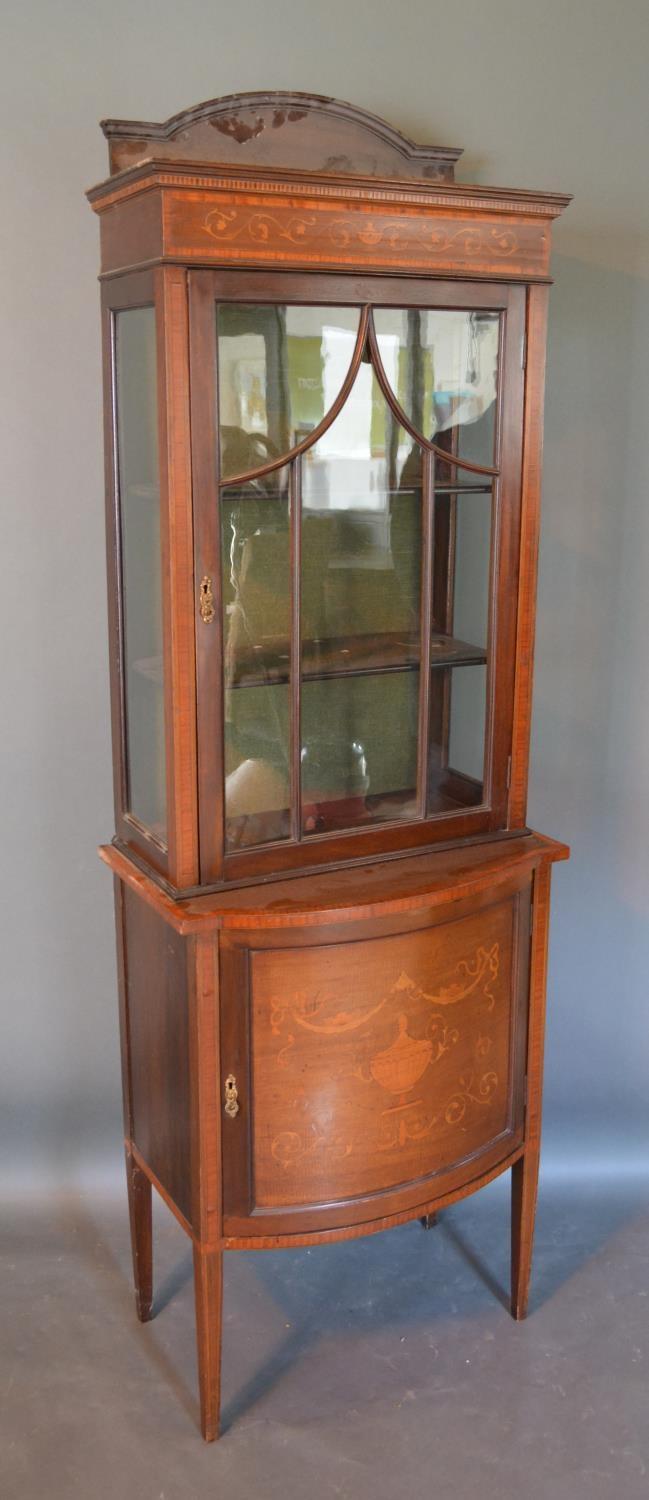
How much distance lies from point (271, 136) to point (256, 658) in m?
0.75

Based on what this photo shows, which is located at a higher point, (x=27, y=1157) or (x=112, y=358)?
(x=112, y=358)

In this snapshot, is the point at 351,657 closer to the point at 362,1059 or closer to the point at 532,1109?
the point at 362,1059

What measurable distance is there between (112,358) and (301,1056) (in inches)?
35.7

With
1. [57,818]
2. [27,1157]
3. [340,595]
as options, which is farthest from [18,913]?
[340,595]

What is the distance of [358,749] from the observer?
5.94 ft

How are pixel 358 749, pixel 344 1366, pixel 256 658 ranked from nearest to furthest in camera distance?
pixel 256 658 → pixel 358 749 → pixel 344 1366

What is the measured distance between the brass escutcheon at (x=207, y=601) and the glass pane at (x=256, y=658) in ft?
0.12

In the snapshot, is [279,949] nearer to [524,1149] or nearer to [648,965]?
[524,1149]

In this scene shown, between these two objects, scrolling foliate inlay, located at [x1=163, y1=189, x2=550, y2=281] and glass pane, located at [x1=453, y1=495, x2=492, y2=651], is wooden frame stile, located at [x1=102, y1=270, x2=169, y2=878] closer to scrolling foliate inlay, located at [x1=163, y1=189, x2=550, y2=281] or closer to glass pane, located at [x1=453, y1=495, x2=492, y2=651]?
scrolling foliate inlay, located at [x1=163, y1=189, x2=550, y2=281]

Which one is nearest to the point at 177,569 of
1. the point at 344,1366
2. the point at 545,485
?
the point at 545,485

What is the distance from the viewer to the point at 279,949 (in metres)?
1.70

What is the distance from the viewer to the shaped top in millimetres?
1862

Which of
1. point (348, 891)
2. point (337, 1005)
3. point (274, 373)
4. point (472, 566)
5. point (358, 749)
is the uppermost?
point (274, 373)

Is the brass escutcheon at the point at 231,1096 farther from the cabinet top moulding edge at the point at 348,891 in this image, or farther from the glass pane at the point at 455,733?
the glass pane at the point at 455,733
